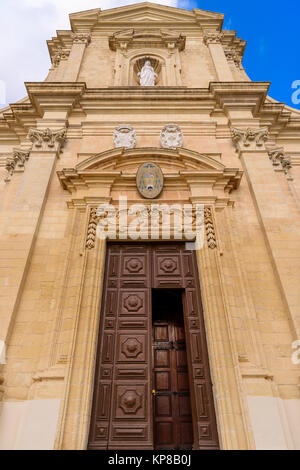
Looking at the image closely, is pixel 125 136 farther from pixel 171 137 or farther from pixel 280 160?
pixel 280 160

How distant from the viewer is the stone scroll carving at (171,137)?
887 centimetres

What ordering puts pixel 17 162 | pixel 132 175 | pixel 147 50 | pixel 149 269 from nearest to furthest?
pixel 149 269 → pixel 132 175 → pixel 17 162 → pixel 147 50

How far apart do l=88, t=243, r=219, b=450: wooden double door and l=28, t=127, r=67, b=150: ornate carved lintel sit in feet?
12.0

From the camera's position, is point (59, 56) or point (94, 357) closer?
point (94, 357)

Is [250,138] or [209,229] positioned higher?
[250,138]

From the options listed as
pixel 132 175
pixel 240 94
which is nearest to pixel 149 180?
pixel 132 175

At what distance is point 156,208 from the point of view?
750 centimetres

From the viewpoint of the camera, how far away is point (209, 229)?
708 centimetres

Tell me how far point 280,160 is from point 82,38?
9972 millimetres

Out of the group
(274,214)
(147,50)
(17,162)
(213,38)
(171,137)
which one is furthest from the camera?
(147,50)

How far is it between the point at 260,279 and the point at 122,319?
3064mm

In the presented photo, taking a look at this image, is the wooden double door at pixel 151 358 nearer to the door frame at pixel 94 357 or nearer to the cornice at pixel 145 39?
the door frame at pixel 94 357

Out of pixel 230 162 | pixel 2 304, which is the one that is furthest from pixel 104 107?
pixel 2 304

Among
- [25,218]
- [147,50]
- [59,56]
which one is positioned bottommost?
[25,218]
